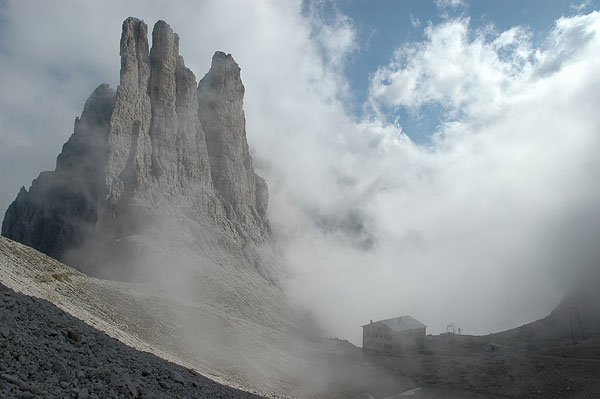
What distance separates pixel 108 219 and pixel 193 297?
26.1 m

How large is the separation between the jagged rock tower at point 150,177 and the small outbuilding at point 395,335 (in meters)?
23.3

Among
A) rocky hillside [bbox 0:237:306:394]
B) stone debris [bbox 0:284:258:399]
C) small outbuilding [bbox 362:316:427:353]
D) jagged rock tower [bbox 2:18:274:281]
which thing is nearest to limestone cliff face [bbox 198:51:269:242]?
jagged rock tower [bbox 2:18:274:281]

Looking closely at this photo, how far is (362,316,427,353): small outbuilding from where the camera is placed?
226ft

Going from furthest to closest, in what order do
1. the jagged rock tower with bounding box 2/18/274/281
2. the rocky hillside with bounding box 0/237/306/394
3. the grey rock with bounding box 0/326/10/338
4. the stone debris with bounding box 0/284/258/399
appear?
the jagged rock tower with bounding box 2/18/274/281 < the rocky hillside with bounding box 0/237/306/394 < the grey rock with bounding box 0/326/10/338 < the stone debris with bounding box 0/284/258/399

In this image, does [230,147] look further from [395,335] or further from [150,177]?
[395,335]

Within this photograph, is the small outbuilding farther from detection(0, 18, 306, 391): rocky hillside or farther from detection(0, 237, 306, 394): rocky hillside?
detection(0, 237, 306, 394): rocky hillside

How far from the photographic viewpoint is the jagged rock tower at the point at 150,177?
72062 millimetres

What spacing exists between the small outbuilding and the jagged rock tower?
23328 mm

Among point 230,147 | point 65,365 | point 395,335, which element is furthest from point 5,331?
point 230,147

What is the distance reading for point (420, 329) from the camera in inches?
2822

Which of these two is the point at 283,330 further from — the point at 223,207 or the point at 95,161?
the point at 95,161

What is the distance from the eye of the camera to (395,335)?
232 ft

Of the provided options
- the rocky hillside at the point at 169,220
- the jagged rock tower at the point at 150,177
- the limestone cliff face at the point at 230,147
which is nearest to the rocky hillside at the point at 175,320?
the rocky hillside at the point at 169,220

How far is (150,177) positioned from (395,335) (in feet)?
161
